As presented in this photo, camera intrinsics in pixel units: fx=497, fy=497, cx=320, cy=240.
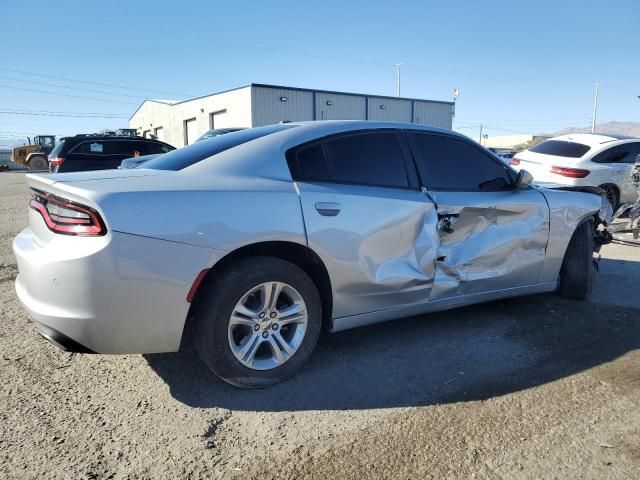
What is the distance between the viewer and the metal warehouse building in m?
30.6

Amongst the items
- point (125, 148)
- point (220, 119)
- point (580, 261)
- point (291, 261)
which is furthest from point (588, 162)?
point (220, 119)

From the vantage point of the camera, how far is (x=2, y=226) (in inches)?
348

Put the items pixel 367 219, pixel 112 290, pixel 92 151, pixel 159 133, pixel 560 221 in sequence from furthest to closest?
pixel 159 133 < pixel 92 151 < pixel 560 221 < pixel 367 219 < pixel 112 290

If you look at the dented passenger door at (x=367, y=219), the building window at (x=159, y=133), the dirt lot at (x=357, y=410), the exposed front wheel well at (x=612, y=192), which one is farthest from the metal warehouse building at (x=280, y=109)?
the dirt lot at (x=357, y=410)

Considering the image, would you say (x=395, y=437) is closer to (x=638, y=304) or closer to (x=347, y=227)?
(x=347, y=227)

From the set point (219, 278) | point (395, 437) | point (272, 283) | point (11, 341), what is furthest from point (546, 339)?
point (11, 341)

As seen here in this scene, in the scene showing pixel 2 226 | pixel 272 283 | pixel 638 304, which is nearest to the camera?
pixel 272 283

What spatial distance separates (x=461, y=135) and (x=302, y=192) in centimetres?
167

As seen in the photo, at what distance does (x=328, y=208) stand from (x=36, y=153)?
4241 cm

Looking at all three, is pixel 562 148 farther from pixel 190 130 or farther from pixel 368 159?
pixel 190 130

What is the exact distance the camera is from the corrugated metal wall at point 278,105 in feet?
98.8

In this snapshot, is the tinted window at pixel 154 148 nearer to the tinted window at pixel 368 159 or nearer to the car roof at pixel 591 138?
the car roof at pixel 591 138

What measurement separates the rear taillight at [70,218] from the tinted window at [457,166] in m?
2.25

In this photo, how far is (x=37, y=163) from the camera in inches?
1518
